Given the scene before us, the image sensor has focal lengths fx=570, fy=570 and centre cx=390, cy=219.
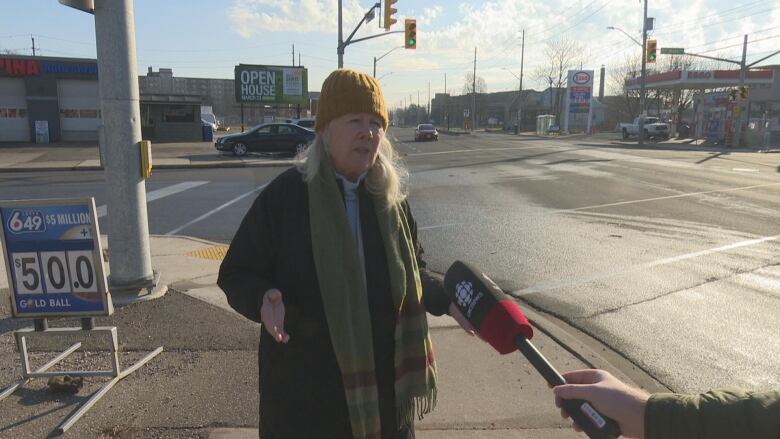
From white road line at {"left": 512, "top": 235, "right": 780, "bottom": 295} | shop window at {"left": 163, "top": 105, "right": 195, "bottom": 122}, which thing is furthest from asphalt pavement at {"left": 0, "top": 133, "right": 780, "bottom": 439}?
shop window at {"left": 163, "top": 105, "right": 195, "bottom": 122}

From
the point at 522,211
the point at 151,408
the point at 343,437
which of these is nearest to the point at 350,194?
the point at 343,437

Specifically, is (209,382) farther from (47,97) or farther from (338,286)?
(47,97)

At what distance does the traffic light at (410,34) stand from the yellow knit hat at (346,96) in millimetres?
24384

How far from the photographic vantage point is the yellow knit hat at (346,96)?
2070 millimetres

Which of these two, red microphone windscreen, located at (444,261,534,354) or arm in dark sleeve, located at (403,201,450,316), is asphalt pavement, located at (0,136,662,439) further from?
red microphone windscreen, located at (444,261,534,354)

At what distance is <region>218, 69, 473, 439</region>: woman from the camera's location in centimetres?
196

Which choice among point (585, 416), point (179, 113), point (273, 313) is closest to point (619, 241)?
point (273, 313)

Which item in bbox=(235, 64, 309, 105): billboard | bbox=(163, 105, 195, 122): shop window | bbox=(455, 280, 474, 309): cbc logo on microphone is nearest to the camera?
bbox=(455, 280, 474, 309): cbc logo on microphone

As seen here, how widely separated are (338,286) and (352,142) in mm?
535

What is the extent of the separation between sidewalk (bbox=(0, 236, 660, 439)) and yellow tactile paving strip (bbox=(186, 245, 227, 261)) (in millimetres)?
1909

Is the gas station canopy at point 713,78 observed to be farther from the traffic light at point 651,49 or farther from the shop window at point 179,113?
the shop window at point 179,113

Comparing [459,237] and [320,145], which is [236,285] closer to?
[320,145]

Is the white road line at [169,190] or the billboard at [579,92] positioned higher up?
the billboard at [579,92]

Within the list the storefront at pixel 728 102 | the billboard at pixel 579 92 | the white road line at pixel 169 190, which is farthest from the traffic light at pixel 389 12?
the billboard at pixel 579 92
